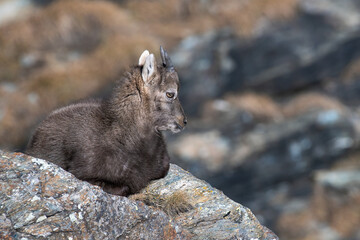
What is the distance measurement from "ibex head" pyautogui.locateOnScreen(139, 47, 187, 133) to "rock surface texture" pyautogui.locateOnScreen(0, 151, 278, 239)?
166 centimetres

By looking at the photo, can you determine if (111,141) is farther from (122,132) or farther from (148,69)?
(148,69)

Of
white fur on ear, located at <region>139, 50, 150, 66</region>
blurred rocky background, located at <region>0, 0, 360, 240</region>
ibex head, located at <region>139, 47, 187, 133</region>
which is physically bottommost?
ibex head, located at <region>139, 47, 187, 133</region>

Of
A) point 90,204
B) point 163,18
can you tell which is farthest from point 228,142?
point 90,204

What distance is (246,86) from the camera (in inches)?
1125

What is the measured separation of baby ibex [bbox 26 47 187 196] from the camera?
8.41 metres

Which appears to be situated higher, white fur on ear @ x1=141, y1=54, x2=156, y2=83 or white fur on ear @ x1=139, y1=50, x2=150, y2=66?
white fur on ear @ x1=139, y1=50, x2=150, y2=66

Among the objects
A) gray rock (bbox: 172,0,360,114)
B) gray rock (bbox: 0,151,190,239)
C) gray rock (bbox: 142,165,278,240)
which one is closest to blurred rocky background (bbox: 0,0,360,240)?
gray rock (bbox: 172,0,360,114)

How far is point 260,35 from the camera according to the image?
95.4ft

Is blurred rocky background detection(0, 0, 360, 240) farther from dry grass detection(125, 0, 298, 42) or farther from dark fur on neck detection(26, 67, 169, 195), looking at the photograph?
dark fur on neck detection(26, 67, 169, 195)

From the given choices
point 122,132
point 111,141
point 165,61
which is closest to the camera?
point 111,141

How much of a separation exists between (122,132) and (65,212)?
6.01ft

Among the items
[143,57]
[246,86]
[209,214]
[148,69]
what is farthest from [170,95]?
[246,86]

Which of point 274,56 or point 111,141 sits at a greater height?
point 274,56

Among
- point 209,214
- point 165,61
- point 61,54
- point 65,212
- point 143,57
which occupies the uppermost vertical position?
point 61,54
